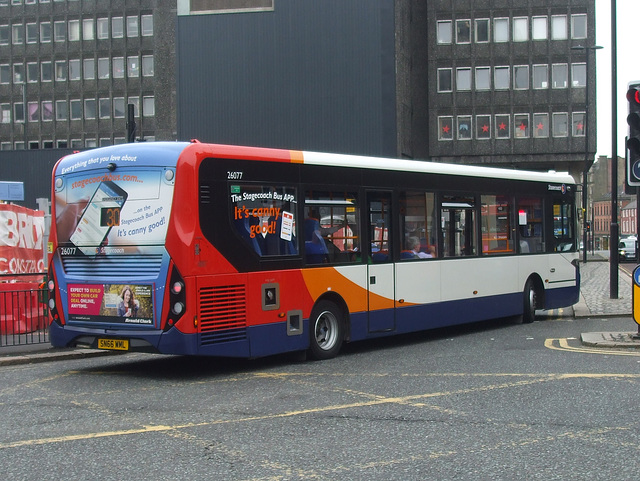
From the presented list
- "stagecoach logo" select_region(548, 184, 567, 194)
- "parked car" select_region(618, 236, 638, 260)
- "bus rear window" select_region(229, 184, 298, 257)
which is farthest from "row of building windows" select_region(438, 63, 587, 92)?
"bus rear window" select_region(229, 184, 298, 257)

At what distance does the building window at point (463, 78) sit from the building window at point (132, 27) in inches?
1173

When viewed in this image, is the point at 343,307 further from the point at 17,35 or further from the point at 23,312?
the point at 17,35

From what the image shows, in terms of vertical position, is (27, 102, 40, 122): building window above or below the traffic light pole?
above

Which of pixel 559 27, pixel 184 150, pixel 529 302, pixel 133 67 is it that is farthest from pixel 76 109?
pixel 184 150

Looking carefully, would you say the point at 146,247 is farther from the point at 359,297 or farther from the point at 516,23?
the point at 516,23

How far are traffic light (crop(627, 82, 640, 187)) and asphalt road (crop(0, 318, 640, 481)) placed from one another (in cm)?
256

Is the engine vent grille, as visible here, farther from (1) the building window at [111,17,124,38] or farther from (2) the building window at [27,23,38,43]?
(2) the building window at [27,23,38,43]

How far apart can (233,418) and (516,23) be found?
56.3 meters

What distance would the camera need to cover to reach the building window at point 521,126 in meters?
59.7

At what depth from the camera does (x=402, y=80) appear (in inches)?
2124

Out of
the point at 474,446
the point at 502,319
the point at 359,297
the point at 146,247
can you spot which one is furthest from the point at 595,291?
the point at 474,446

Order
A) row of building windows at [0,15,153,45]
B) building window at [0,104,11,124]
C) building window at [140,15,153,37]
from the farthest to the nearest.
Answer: building window at [0,104,11,124]
row of building windows at [0,15,153,45]
building window at [140,15,153,37]

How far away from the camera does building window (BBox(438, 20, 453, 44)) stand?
2351 inches

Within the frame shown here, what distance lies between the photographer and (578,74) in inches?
2297
